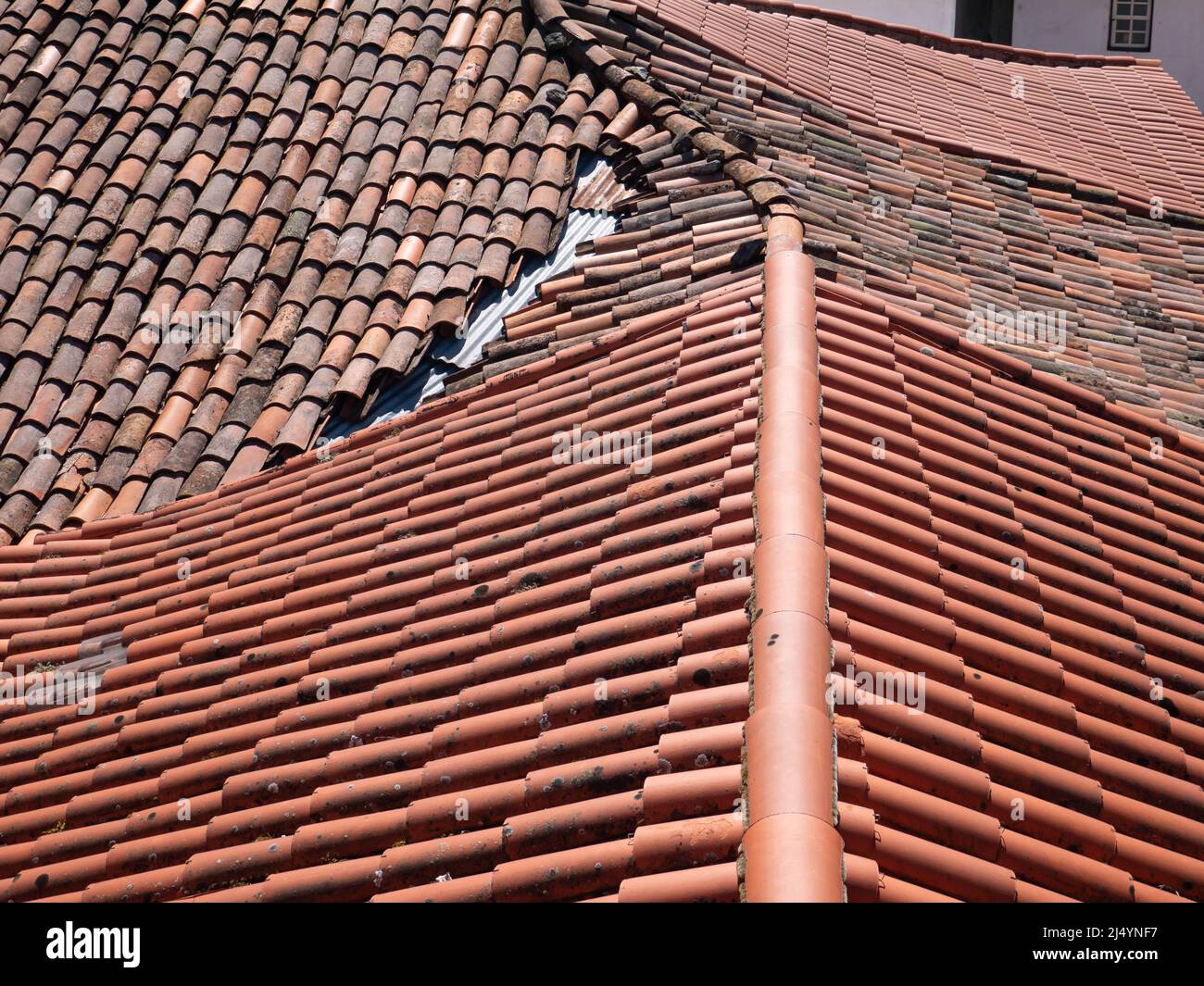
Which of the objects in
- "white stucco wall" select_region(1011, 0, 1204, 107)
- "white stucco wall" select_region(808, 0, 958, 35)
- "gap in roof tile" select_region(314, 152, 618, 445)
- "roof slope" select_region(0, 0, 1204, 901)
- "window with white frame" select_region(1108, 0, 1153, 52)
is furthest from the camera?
"window with white frame" select_region(1108, 0, 1153, 52)

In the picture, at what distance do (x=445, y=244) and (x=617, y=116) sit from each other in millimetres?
1626

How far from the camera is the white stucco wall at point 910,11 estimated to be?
63.0 feet

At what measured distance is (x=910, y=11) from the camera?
19.5 m

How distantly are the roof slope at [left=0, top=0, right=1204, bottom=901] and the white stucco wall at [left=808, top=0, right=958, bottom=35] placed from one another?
40.8ft

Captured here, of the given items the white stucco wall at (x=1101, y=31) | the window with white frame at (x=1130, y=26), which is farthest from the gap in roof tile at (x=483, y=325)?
the window with white frame at (x=1130, y=26)

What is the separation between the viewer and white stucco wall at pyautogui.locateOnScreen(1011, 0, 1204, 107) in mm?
24062

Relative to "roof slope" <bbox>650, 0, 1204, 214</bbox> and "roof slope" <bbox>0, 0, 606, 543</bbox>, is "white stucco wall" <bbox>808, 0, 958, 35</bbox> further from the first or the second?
"roof slope" <bbox>0, 0, 606, 543</bbox>

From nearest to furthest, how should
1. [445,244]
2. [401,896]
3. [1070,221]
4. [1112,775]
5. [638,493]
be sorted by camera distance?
[401,896] < [1112,775] < [638,493] < [445,244] < [1070,221]

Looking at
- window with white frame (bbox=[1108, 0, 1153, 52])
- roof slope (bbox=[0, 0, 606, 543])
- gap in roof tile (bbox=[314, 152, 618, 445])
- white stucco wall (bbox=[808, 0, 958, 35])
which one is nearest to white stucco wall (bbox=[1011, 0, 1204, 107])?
window with white frame (bbox=[1108, 0, 1153, 52])

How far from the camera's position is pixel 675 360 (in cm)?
632

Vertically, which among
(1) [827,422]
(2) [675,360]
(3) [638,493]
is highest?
(2) [675,360]

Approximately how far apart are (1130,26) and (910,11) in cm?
756
